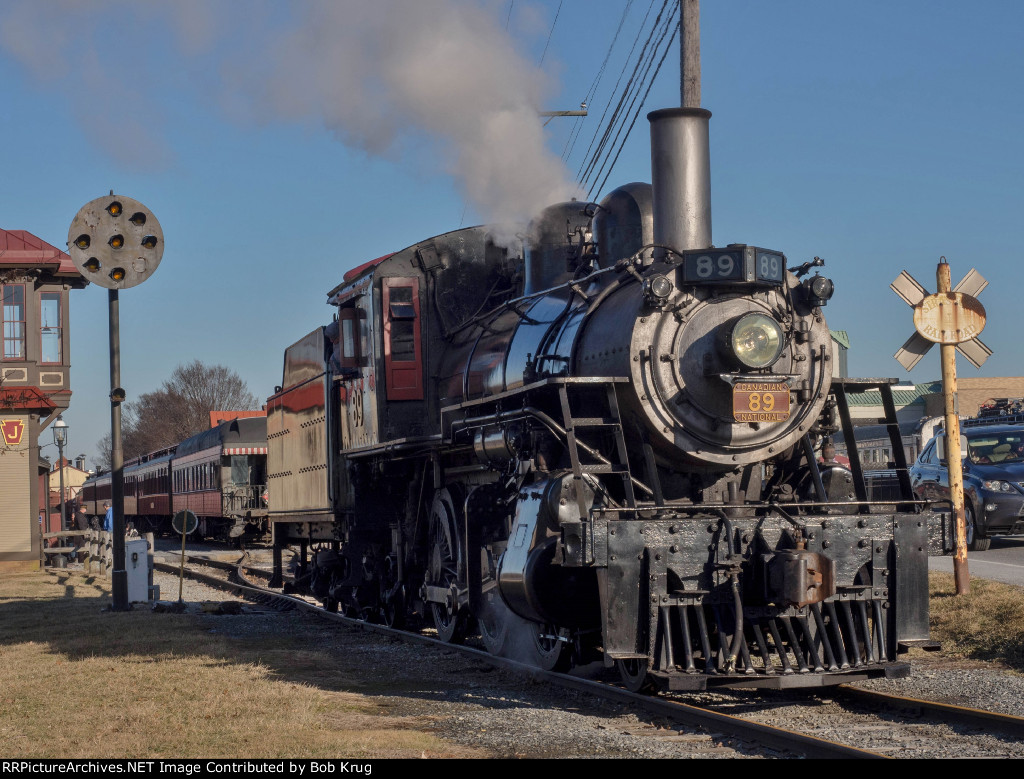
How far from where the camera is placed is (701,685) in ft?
21.1

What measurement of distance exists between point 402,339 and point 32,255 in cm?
1750

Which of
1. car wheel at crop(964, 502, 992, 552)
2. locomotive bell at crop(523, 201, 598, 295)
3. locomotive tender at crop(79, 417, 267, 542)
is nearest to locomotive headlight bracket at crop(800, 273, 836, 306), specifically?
locomotive bell at crop(523, 201, 598, 295)

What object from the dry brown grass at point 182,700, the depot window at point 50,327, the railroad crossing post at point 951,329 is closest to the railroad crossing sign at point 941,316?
the railroad crossing post at point 951,329

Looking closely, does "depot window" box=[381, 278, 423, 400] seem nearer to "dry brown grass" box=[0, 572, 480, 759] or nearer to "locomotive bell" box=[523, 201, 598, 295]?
"locomotive bell" box=[523, 201, 598, 295]

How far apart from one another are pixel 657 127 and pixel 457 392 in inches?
121

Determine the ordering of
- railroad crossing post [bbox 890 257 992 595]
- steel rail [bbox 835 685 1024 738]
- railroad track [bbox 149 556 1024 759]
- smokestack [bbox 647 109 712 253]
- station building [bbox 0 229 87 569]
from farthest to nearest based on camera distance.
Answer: station building [bbox 0 229 87 569], railroad crossing post [bbox 890 257 992 595], smokestack [bbox 647 109 712 253], steel rail [bbox 835 685 1024 738], railroad track [bbox 149 556 1024 759]

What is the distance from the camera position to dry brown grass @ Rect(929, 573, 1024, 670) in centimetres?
849

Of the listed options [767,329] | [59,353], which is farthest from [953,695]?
[59,353]

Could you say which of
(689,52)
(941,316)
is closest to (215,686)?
(941,316)

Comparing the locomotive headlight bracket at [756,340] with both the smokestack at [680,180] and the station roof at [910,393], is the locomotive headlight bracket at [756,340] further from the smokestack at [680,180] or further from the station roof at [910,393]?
the station roof at [910,393]

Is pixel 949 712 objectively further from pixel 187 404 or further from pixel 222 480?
pixel 187 404

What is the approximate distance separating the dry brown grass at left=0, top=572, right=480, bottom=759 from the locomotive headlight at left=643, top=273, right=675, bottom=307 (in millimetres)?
2874

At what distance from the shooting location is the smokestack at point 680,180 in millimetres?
8164

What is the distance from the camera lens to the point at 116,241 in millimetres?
13180
